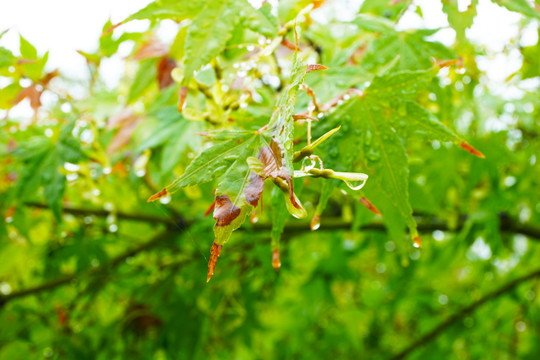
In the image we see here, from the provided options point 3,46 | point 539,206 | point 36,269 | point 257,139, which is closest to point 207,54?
point 257,139

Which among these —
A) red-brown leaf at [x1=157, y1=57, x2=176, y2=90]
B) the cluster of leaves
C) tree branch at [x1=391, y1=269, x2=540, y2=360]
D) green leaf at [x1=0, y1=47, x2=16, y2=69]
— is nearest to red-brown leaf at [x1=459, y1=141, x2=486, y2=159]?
the cluster of leaves

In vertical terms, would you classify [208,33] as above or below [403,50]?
above

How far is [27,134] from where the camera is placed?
1.27 meters

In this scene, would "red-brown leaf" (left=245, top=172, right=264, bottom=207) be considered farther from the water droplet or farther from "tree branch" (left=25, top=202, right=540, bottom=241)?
"tree branch" (left=25, top=202, right=540, bottom=241)

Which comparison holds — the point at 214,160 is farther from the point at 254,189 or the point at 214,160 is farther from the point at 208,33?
the point at 208,33

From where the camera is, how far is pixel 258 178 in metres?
0.47

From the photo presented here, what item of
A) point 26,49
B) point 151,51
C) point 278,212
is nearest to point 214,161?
point 278,212

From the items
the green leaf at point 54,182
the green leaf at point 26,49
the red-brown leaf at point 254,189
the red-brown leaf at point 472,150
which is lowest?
the green leaf at point 54,182

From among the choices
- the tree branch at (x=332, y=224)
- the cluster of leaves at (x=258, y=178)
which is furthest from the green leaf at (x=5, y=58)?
the tree branch at (x=332, y=224)

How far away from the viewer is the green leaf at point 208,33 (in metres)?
0.64

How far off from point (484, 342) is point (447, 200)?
726mm

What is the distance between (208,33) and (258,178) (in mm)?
295

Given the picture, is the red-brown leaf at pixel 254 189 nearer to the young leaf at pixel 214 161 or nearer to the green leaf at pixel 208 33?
the young leaf at pixel 214 161

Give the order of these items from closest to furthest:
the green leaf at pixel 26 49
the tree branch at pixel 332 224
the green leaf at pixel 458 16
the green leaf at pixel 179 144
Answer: the green leaf at pixel 458 16 → the green leaf at pixel 179 144 → the green leaf at pixel 26 49 → the tree branch at pixel 332 224
